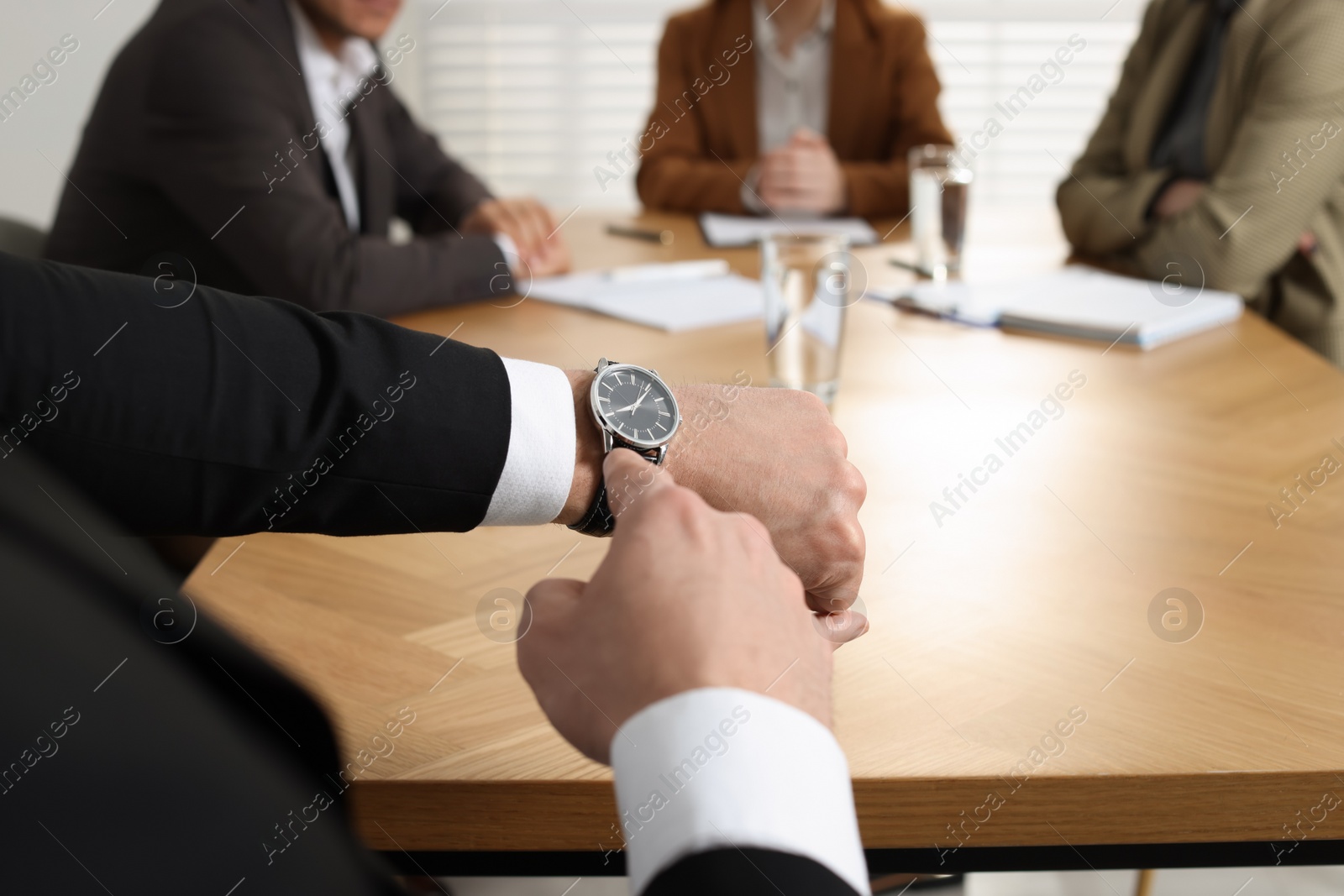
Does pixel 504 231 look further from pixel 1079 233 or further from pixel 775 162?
pixel 1079 233

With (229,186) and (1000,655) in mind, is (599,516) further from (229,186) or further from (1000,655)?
(229,186)

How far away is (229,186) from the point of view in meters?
1.37

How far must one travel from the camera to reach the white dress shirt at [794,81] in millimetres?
2521

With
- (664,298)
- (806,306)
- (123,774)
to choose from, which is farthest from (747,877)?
(664,298)

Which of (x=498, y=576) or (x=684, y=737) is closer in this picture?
(x=684, y=737)

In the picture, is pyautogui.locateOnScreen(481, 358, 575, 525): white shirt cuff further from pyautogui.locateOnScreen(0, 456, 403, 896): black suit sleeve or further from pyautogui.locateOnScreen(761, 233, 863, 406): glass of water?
pyautogui.locateOnScreen(761, 233, 863, 406): glass of water

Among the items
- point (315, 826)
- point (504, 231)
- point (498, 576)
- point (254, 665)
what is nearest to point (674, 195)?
point (504, 231)

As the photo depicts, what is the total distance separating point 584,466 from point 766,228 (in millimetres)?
1292

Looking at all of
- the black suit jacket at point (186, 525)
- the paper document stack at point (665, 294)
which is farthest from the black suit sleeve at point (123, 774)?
the paper document stack at point (665, 294)

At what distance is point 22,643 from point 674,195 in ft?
5.90

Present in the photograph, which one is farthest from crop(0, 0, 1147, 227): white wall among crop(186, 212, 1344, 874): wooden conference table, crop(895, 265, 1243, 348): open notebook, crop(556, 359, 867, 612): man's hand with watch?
crop(556, 359, 867, 612): man's hand with watch

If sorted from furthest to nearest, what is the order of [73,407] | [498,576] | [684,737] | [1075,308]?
1. [1075,308]
2. [498,576]
3. [73,407]
4. [684,737]

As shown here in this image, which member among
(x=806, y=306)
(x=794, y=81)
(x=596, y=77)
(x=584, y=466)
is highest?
(x=584, y=466)

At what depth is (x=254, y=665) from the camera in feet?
2.02
